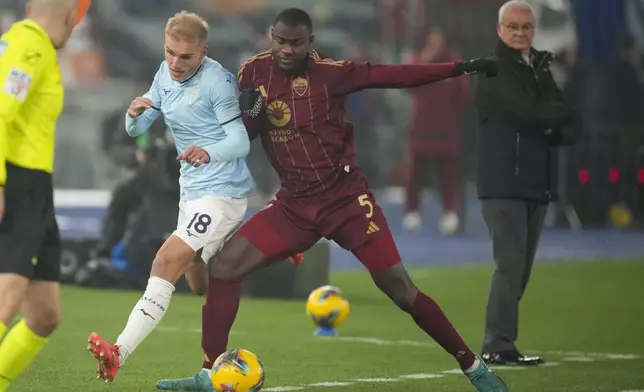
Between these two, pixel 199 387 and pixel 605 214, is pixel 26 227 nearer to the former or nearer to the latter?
pixel 199 387

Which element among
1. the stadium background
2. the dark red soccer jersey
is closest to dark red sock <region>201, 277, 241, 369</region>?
the dark red soccer jersey

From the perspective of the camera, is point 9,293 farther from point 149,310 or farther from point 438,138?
point 438,138

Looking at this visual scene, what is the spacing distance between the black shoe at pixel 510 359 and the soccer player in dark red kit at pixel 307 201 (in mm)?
1867

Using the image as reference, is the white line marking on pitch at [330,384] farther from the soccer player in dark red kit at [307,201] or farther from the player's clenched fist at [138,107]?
the player's clenched fist at [138,107]

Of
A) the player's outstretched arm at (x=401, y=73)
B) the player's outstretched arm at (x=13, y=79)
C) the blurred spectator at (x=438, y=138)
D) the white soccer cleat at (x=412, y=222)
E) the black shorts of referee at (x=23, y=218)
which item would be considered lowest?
the white soccer cleat at (x=412, y=222)

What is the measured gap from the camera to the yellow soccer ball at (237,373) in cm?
843

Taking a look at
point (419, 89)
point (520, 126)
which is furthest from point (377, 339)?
point (419, 89)

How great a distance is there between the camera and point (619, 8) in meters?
23.7

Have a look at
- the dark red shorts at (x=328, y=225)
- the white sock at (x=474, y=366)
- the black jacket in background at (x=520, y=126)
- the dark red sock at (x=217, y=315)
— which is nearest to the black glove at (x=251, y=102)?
the dark red shorts at (x=328, y=225)

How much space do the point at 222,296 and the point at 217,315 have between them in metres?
0.11

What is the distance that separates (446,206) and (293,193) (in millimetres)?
14646

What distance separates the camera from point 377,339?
1189 centimetres

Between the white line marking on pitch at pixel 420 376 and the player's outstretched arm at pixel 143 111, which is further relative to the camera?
the white line marking on pitch at pixel 420 376

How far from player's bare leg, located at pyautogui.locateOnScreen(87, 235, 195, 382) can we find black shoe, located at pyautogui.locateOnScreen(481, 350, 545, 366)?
8.30 ft
